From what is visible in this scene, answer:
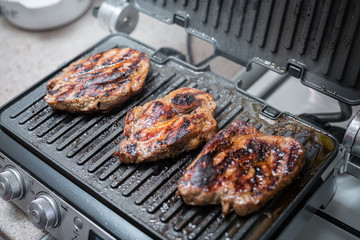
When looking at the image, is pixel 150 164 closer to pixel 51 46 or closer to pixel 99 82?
pixel 99 82

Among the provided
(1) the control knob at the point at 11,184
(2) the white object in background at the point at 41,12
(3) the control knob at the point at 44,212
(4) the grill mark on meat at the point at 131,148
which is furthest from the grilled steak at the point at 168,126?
(2) the white object in background at the point at 41,12

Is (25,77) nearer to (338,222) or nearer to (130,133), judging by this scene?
(130,133)

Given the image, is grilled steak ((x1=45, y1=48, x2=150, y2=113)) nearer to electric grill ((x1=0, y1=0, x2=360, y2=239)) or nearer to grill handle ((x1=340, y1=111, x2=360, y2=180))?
electric grill ((x1=0, y1=0, x2=360, y2=239))

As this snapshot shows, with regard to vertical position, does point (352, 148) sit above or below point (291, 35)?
below

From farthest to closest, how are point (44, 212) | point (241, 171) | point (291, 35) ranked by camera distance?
point (291, 35)
point (44, 212)
point (241, 171)

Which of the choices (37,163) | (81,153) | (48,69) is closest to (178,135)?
(81,153)

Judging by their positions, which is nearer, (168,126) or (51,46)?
(168,126)

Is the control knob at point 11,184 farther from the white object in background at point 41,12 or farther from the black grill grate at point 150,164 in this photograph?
the white object in background at point 41,12

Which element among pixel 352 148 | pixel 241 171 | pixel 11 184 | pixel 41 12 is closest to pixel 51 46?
pixel 41 12
